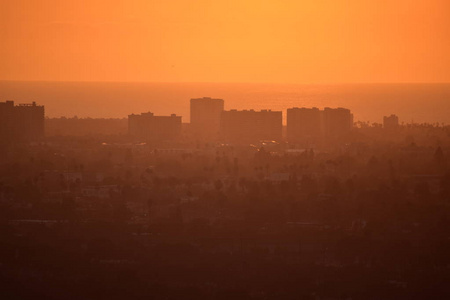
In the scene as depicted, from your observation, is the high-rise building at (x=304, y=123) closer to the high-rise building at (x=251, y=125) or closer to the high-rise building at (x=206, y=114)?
the high-rise building at (x=251, y=125)

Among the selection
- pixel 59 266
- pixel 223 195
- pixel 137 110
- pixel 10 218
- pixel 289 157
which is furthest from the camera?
pixel 137 110

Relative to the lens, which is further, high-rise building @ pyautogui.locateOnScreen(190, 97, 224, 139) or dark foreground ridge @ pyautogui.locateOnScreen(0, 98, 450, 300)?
high-rise building @ pyautogui.locateOnScreen(190, 97, 224, 139)

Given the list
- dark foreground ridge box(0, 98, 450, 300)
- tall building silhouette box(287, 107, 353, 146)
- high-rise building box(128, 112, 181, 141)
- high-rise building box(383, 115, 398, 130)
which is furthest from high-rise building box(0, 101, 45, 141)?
high-rise building box(383, 115, 398, 130)

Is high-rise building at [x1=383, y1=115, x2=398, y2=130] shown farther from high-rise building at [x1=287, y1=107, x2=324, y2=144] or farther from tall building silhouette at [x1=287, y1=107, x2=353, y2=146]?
high-rise building at [x1=287, y1=107, x2=324, y2=144]

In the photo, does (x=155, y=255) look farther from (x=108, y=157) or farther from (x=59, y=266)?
(x=108, y=157)

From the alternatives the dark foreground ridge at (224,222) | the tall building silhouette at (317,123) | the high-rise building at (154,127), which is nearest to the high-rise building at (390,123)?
the tall building silhouette at (317,123)

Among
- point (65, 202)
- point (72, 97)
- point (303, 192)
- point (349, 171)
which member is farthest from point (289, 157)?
point (72, 97)
